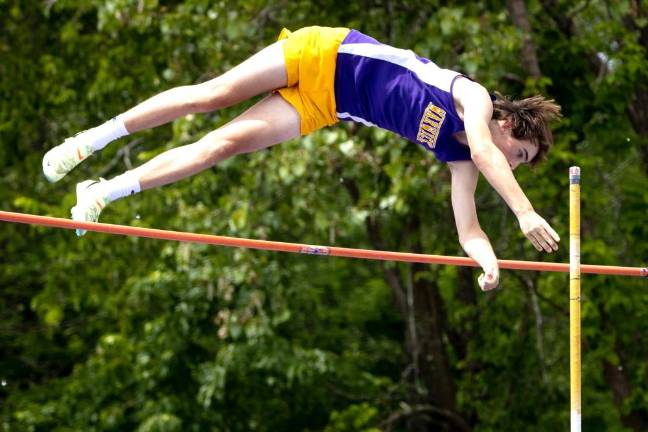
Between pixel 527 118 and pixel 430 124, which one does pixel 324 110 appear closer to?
pixel 430 124

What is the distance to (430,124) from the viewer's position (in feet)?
15.9

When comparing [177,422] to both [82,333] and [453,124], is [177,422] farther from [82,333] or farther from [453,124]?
[453,124]

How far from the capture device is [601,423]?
35.9 feet

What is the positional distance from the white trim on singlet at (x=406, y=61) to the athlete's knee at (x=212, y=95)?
1.44 feet

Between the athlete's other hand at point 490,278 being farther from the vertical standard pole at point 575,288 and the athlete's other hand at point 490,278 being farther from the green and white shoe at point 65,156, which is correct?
the green and white shoe at point 65,156

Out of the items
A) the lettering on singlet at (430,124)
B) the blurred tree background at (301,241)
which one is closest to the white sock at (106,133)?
the lettering on singlet at (430,124)

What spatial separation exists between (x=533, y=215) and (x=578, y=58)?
4654 millimetres

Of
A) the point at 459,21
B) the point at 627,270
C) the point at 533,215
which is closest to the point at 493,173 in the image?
the point at 533,215

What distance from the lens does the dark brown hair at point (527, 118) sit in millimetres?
4816

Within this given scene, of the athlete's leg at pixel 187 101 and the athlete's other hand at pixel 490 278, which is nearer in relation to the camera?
the athlete's other hand at pixel 490 278

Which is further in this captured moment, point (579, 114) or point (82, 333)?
point (82, 333)

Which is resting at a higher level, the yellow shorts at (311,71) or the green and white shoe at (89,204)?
the yellow shorts at (311,71)

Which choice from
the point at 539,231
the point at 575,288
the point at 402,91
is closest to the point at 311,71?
the point at 402,91

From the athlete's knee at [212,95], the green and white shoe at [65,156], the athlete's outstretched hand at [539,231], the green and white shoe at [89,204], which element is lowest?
the athlete's outstretched hand at [539,231]
